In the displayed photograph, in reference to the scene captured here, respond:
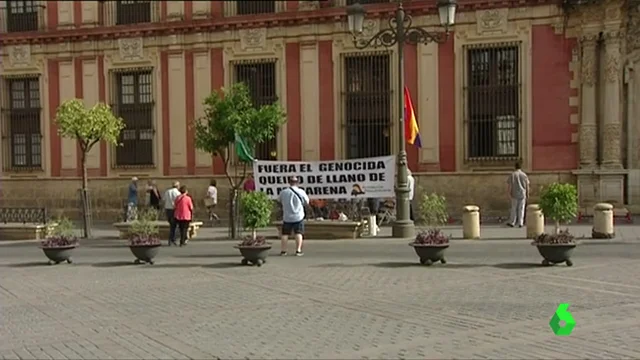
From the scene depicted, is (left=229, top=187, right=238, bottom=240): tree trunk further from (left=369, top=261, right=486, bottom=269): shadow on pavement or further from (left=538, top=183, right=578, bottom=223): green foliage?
(left=538, top=183, right=578, bottom=223): green foliage

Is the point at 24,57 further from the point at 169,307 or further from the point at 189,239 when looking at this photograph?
the point at 169,307

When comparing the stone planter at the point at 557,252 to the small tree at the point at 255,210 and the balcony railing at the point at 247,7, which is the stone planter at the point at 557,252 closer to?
the small tree at the point at 255,210

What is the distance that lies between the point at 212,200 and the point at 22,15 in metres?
11.0

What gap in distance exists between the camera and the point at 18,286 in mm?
12141

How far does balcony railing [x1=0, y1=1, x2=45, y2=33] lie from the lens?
28.0 meters

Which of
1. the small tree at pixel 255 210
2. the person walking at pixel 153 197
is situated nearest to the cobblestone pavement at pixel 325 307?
the small tree at pixel 255 210

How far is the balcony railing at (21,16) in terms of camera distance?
91.7 feet

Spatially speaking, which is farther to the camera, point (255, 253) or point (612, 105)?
point (612, 105)

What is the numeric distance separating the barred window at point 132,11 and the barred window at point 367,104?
7.78m

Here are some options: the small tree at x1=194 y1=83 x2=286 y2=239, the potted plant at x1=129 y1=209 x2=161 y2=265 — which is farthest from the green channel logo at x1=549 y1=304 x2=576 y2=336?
the small tree at x1=194 y1=83 x2=286 y2=239

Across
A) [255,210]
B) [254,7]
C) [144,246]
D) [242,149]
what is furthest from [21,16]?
[255,210]

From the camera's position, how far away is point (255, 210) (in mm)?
15320

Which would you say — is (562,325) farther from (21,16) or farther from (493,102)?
(21,16)

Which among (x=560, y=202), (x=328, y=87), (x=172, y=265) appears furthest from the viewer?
(x=328, y=87)
